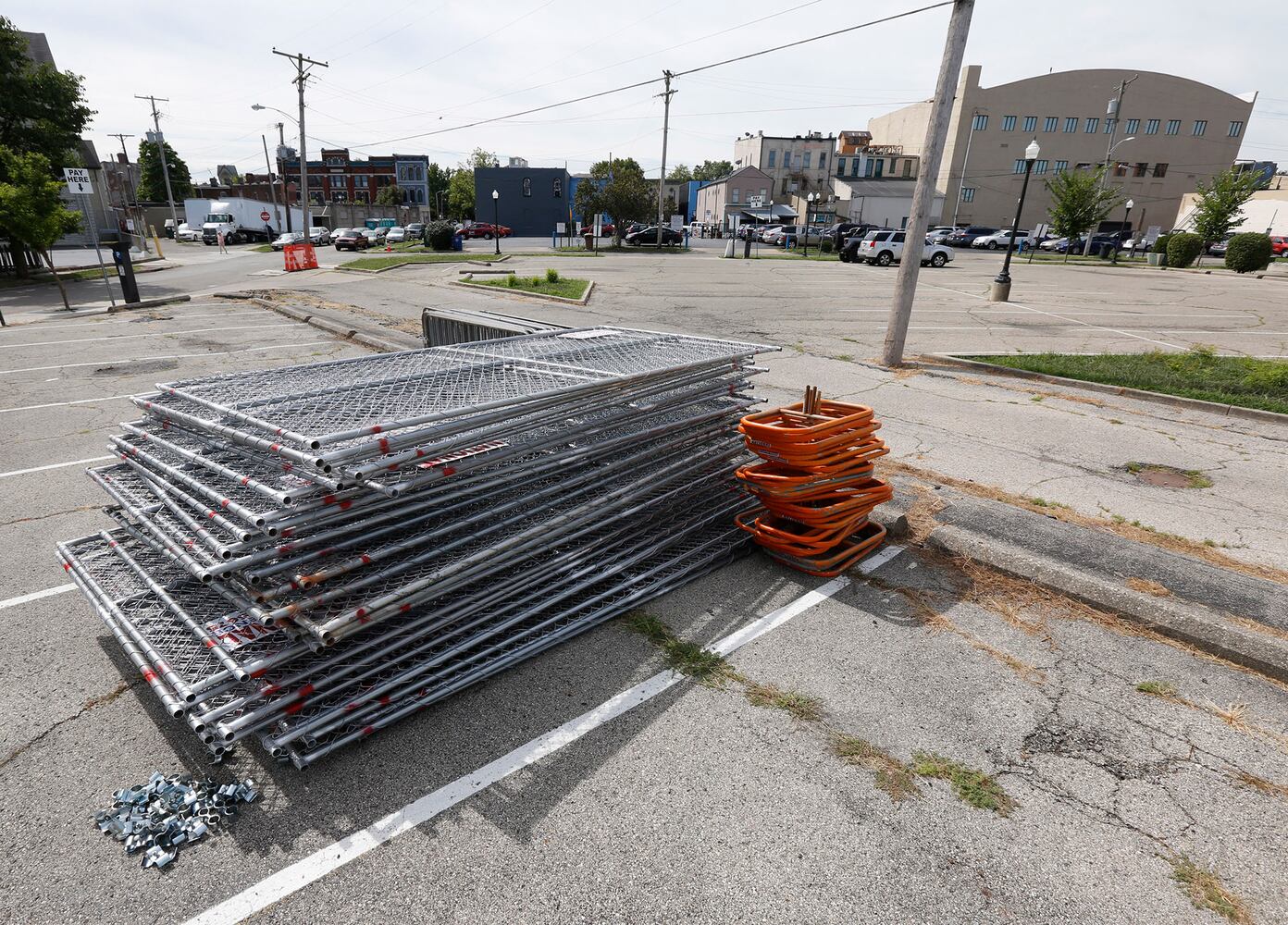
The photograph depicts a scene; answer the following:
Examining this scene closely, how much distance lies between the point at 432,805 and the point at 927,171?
12.0m

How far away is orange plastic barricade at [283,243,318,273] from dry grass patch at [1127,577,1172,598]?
115ft

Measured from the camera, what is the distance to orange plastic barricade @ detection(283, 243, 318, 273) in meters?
31.9

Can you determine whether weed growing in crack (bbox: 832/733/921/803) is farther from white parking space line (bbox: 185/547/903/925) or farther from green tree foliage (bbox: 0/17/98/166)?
green tree foliage (bbox: 0/17/98/166)

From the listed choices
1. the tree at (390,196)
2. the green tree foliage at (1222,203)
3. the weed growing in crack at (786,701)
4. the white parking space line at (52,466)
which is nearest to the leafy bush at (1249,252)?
the green tree foliage at (1222,203)

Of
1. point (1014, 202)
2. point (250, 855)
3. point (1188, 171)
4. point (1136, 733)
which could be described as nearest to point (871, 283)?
point (1136, 733)

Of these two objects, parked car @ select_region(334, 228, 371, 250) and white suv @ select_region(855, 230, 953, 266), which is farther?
parked car @ select_region(334, 228, 371, 250)

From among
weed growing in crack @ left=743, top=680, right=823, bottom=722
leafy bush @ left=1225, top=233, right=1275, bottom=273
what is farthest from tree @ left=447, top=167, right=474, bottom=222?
weed growing in crack @ left=743, top=680, right=823, bottom=722

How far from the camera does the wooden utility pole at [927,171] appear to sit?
10.5m

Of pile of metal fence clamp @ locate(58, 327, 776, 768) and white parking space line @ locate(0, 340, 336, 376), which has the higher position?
pile of metal fence clamp @ locate(58, 327, 776, 768)

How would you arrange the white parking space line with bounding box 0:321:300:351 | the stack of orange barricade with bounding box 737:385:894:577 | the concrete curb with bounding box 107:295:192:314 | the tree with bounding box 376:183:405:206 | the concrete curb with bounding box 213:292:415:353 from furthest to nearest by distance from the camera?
the tree with bounding box 376:183:405:206 → the concrete curb with bounding box 107:295:192:314 → the white parking space line with bounding box 0:321:300:351 → the concrete curb with bounding box 213:292:415:353 → the stack of orange barricade with bounding box 737:385:894:577

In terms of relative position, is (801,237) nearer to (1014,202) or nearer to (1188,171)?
(1014,202)

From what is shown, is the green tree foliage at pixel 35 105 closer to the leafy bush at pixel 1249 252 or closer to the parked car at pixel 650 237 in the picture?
the parked car at pixel 650 237

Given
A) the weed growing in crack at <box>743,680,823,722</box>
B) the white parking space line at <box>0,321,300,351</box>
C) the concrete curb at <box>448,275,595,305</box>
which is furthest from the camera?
the concrete curb at <box>448,275,595,305</box>

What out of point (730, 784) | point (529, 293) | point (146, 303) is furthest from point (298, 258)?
point (730, 784)
